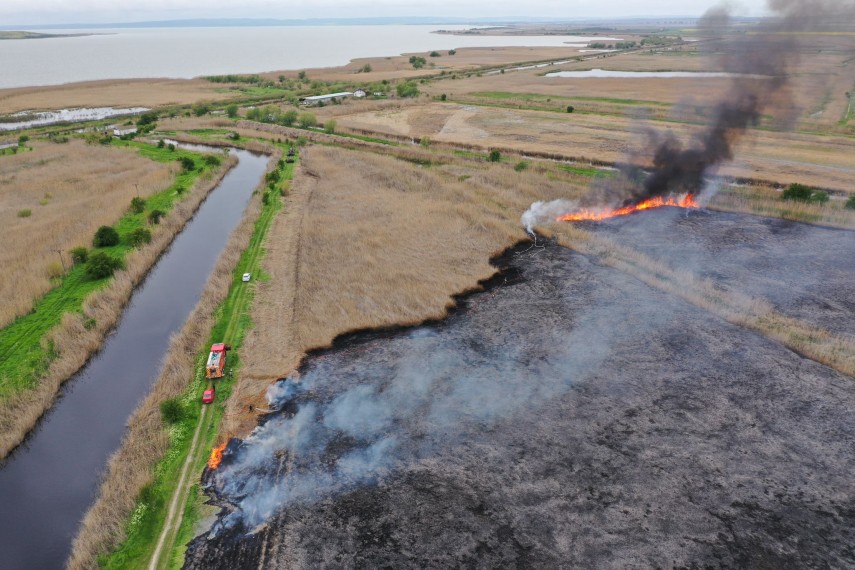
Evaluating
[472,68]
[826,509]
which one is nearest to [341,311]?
[826,509]

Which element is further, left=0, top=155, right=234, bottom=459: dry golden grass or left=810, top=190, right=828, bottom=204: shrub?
left=810, top=190, right=828, bottom=204: shrub

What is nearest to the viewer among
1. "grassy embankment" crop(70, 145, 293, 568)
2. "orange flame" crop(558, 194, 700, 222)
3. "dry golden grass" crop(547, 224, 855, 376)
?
"grassy embankment" crop(70, 145, 293, 568)

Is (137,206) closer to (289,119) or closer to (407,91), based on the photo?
(289,119)

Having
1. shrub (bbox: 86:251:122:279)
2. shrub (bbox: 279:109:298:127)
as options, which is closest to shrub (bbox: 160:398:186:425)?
shrub (bbox: 86:251:122:279)

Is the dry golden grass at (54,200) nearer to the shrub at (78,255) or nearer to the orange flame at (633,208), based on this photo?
the shrub at (78,255)

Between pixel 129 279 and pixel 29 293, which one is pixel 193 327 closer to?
pixel 129 279

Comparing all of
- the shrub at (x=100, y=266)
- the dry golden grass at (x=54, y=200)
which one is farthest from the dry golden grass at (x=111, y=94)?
the shrub at (x=100, y=266)

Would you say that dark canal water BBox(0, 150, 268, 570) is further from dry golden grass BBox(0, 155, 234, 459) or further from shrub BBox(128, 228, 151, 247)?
shrub BBox(128, 228, 151, 247)
